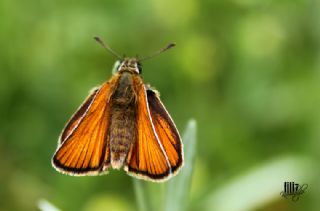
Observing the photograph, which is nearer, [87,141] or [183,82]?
[87,141]

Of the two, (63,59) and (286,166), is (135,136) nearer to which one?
(286,166)

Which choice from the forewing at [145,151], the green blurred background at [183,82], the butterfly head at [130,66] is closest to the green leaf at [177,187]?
the forewing at [145,151]

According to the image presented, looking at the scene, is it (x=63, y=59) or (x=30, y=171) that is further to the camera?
(x=63, y=59)

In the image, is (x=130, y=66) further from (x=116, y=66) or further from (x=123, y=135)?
(x=123, y=135)

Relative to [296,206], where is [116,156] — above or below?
below

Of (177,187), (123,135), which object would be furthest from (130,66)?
(177,187)

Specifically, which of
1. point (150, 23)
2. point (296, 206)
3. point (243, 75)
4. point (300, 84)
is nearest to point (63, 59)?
point (150, 23)
